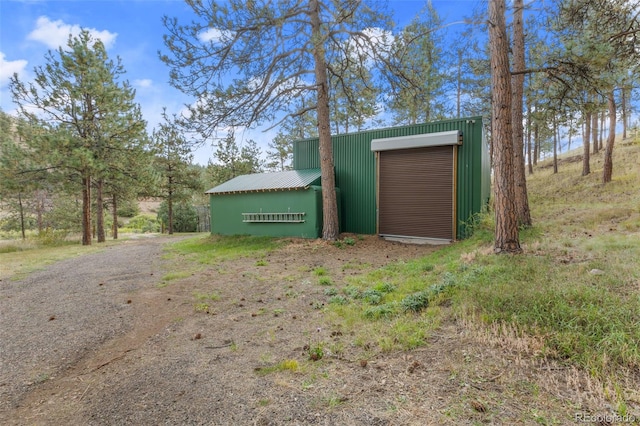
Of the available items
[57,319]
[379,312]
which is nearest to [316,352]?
[379,312]

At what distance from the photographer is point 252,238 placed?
35.3 feet

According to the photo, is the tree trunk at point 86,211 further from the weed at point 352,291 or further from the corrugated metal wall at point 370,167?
the weed at point 352,291

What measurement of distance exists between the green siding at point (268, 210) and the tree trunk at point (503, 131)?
589 cm

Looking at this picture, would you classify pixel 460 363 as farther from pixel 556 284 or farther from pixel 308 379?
pixel 556 284

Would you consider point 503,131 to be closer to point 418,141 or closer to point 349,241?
point 418,141

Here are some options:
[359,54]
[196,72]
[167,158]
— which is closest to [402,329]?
[196,72]

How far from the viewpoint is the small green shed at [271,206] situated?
10.1 m

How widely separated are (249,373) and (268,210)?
8.86 m

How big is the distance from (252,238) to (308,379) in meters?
8.92

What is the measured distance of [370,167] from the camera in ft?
34.6

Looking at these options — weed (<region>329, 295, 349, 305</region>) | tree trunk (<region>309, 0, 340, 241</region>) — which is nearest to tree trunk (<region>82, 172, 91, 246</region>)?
A: tree trunk (<region>309, 0, 340, 241</region>)

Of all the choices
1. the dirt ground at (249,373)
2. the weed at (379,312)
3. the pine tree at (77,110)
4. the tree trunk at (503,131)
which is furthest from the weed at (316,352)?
the pine tree at (77,110)

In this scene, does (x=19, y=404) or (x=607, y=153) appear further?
(x=607, y=153)

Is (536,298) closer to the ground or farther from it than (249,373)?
farther from it
